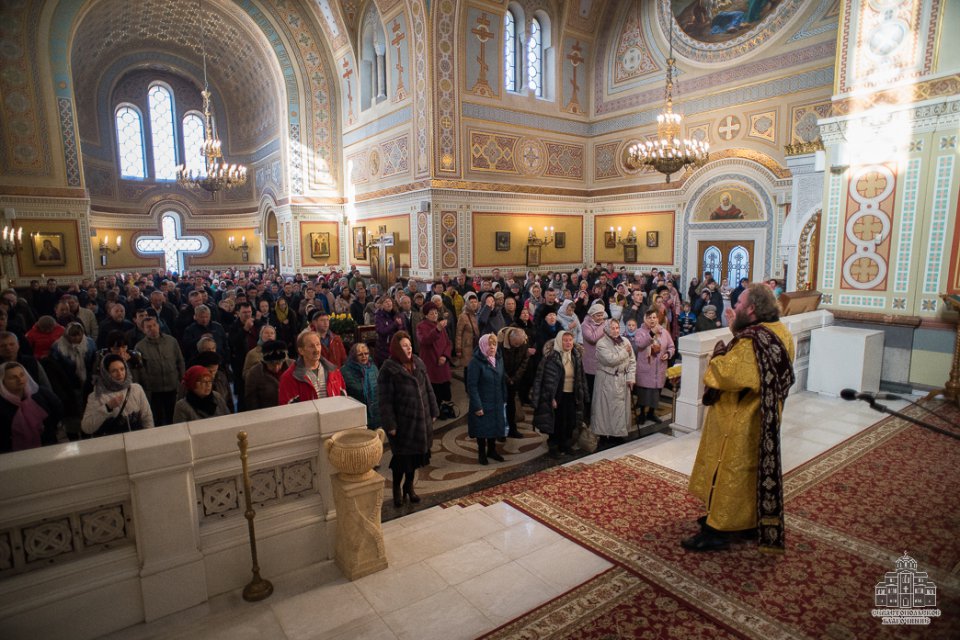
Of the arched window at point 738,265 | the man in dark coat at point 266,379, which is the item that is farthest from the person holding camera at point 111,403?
the arched window at point 738,265

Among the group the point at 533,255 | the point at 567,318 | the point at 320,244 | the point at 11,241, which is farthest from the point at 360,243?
the point at 567,318

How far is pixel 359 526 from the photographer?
2.97m

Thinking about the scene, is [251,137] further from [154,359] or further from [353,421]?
[353,421]

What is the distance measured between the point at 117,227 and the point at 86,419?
2507 centimetres

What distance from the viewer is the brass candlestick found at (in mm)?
2699

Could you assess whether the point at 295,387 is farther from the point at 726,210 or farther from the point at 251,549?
the point at 726,210

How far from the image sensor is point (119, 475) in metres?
2.49

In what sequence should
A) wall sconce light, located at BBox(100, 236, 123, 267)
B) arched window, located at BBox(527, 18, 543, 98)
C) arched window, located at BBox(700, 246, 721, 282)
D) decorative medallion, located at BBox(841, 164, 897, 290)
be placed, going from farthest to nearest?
wall sconce light, located at BBox(100, 236, 123, 267)
arched window, located at BBox(527, 18, 543, 98)
arched window, located at BBox(700, 246, 721, 282)
decorative medallion, located at BBox(841, 164, 897, 290)

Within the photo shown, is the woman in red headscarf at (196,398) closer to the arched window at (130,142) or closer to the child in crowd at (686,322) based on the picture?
the child in crowd at (686,322)

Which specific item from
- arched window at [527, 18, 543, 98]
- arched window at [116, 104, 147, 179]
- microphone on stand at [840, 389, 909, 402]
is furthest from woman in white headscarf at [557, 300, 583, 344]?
arched window at [116, 104, 147, 179]

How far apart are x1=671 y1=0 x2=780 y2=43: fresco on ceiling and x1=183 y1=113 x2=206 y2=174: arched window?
2201cm

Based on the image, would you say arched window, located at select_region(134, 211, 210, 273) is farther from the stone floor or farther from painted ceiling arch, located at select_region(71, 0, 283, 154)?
the stone floor

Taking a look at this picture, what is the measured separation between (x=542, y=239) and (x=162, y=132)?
65.9ft

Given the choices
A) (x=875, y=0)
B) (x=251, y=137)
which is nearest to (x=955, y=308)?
(x=875, y=0)
